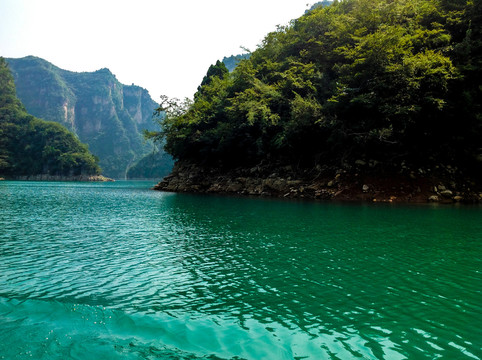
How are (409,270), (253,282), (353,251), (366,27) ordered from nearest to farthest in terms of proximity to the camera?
(253,282) → (409,270) → (353,251) → (366,27)

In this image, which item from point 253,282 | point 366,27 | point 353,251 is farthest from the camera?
point 366,27

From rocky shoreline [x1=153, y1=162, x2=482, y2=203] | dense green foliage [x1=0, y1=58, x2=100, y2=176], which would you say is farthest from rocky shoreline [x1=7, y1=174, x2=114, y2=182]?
rocky shoreline [x1=153, y1=162, x2=482, y2=203]

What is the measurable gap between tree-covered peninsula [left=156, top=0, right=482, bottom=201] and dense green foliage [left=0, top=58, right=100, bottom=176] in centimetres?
12796

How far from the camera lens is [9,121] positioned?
505 ft

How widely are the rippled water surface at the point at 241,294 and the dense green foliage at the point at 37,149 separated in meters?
150

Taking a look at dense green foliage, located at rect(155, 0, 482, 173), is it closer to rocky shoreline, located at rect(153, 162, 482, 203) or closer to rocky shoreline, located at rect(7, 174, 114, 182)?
rocky shoreline, located at rect(153, 162, 482, 203)

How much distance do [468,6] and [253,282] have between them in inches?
1558

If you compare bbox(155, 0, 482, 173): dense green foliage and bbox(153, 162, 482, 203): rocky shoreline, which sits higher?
bbox(155, 0, 482, 173): dense green foliage

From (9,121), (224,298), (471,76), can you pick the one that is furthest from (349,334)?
(9,121)

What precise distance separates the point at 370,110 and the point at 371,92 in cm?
207

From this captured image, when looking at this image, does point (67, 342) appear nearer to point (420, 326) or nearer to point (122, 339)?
point (122, 339)

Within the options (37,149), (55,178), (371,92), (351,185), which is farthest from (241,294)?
(37,149)

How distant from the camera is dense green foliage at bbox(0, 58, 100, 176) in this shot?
5527 inches

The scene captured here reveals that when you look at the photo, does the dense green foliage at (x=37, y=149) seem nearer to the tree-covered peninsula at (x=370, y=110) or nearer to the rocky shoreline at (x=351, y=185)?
the rocky shoreline at (x=351, y=185)
